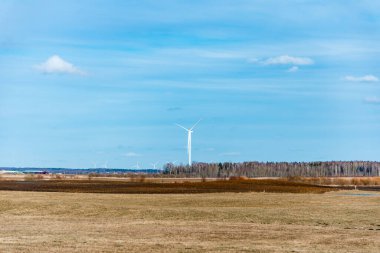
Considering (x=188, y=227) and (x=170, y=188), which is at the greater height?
(x=170, y=188)

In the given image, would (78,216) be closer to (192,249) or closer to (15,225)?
(15,225)

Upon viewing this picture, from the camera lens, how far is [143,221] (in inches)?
1937

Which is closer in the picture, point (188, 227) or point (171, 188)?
point (188, 227)

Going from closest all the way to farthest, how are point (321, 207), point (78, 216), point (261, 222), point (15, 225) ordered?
1. point (15, 225)
2. point (261, 222)
3. point (78, 216)
4. point (321, 207)

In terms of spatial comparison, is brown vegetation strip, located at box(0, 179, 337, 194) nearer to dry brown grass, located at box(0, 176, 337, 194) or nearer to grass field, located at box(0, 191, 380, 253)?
dry brown grass, located at box(0, 176, 337, 194)

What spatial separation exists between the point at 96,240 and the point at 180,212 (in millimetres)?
19015

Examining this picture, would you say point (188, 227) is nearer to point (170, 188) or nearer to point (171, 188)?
point (170, 188)

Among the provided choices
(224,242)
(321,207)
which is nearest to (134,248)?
(224,242)

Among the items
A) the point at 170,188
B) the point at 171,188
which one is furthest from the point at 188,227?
the point at 171,188

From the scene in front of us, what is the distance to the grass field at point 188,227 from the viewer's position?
34.8 meters

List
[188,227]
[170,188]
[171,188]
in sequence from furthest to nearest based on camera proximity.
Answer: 1. [171,188]
2. [170,188]
3. [188,227]

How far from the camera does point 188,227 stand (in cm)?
4459

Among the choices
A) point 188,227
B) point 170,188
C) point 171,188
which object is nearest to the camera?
point 188,227

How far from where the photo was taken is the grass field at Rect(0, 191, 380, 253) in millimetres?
34781
